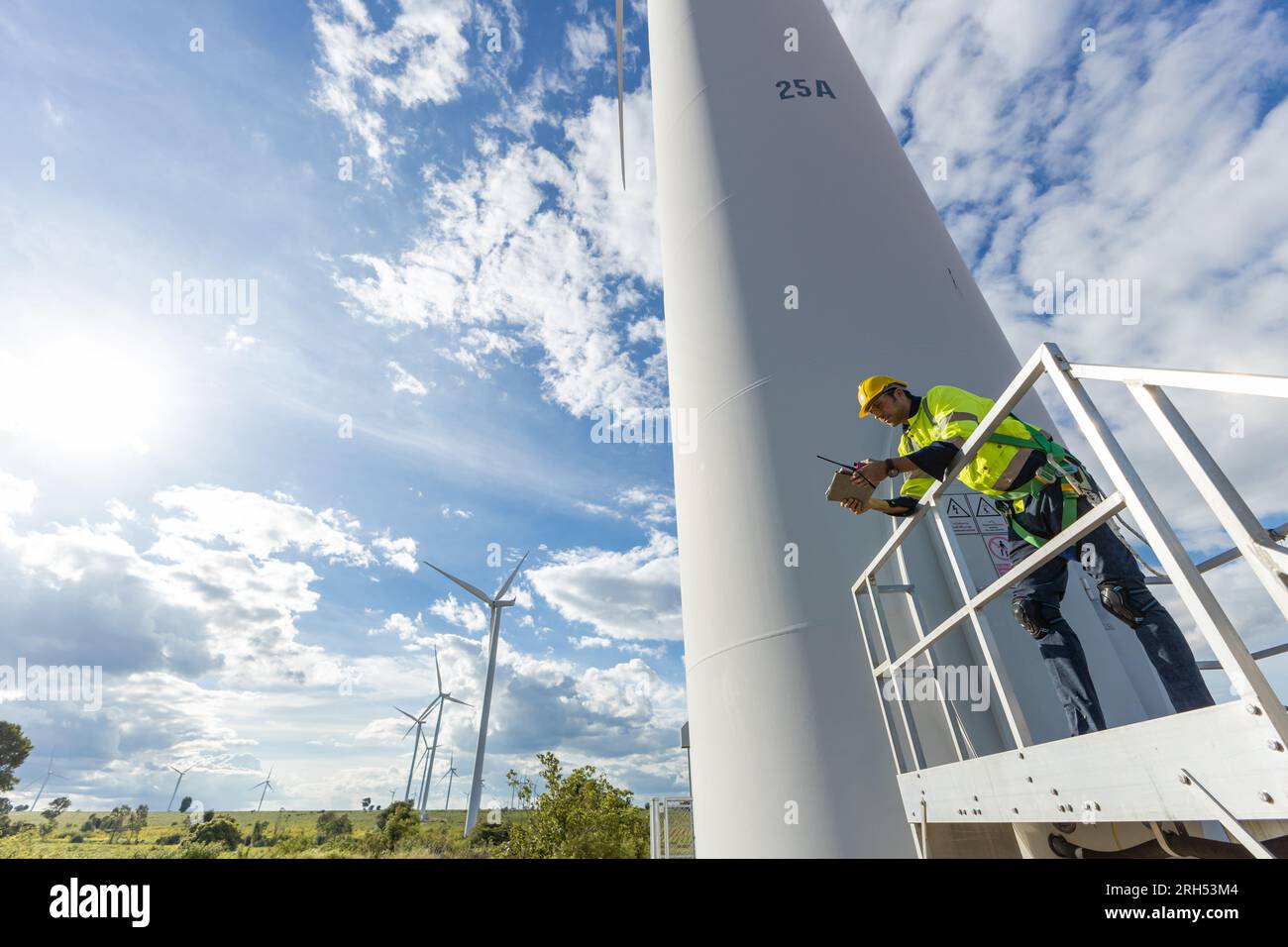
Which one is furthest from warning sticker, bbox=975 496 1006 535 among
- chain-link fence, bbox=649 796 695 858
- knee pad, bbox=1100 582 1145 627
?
Result: chain-link fence, bbox=649 796 695 858

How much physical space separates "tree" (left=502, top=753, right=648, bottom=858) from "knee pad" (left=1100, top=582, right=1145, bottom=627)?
65.3ft

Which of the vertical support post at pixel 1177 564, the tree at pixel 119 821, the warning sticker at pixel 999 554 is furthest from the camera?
the tree at pixel 119 821

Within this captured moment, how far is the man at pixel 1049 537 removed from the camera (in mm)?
3371

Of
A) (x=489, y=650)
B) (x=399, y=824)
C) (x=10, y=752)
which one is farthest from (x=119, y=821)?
(x=489, y=650)

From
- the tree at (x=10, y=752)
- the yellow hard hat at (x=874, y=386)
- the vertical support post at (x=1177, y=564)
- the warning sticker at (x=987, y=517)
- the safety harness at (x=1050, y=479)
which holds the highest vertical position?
the tree at (x=10, y=752)

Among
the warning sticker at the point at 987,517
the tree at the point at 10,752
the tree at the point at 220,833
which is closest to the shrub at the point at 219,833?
the tree at the point at 220,833

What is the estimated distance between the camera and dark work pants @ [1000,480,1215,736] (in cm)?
329

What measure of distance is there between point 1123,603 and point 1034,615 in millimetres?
432

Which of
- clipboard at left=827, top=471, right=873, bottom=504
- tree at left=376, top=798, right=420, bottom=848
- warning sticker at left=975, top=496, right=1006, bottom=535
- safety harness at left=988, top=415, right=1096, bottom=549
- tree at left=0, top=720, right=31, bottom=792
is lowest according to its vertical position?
safety harness at left=988, top=415, right=1096, bottom=549

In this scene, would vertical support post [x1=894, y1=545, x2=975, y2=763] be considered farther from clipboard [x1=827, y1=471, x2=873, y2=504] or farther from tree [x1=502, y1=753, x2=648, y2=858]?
tree [x1=502, y1=753, x2=648, y2=858]

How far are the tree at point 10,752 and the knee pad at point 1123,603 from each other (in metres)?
72.9

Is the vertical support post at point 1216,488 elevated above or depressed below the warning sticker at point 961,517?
below

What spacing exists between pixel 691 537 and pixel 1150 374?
4679 millimetres

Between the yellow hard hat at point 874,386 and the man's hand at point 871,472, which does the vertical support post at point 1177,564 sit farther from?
the yellow hard hat at point 874,386
